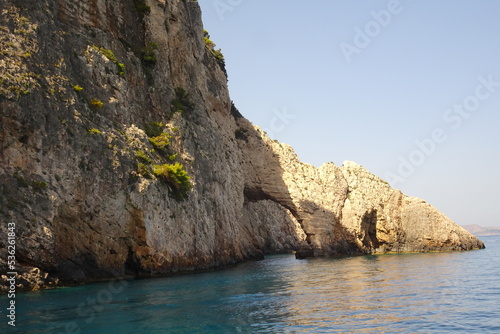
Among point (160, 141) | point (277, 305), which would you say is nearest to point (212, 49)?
point (160, 141)

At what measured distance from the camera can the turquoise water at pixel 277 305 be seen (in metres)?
19.1

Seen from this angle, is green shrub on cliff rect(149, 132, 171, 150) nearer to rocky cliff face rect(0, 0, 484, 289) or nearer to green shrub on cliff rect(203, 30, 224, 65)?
rocky cliff face rect(0, 0, 484, 289)

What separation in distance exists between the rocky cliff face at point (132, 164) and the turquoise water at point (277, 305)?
447 cm

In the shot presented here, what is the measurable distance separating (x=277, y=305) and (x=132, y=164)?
20261 mm

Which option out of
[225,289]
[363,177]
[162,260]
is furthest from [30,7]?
[363,177]

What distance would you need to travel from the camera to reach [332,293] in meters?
28.2

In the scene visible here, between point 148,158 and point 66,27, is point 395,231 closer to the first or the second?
point 148,158

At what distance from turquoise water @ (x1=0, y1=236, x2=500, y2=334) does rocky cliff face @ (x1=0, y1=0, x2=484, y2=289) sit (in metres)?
4.47

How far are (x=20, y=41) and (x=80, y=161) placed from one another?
9.33 m

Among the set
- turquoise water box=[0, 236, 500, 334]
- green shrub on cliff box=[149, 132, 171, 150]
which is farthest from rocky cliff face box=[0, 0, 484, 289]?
turquoise water box=[0, 236, 500, 334]

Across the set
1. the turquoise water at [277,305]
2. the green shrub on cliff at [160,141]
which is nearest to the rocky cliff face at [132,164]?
the green shrub on cliff at [160,141]

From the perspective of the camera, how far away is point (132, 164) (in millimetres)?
40312

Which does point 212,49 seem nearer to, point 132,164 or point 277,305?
point 132,164

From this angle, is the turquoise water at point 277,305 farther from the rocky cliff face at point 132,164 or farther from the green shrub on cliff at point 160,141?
the green shrub on cliff at point 160,141
